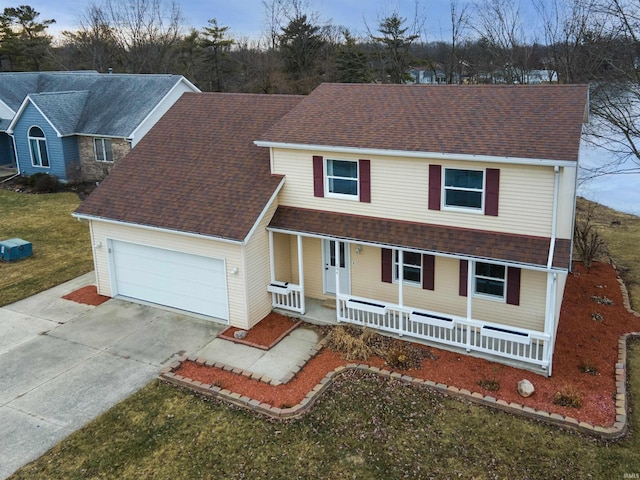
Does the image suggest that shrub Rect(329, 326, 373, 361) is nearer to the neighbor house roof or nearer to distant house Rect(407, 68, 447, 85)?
the neighbor house roof

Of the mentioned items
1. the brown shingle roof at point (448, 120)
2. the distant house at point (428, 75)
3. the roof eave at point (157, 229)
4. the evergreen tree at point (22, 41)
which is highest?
the evergreen tree at point (22, 41)

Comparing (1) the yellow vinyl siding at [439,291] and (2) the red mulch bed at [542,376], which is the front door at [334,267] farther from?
(2) the red mulch bed at [542,376]

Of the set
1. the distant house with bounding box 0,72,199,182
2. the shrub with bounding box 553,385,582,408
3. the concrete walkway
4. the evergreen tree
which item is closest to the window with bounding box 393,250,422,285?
the concrete walkway

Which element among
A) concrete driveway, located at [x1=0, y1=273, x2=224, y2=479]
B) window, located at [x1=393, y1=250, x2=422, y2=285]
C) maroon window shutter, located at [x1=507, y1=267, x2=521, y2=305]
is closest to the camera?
concrete driveway, located at [x1=0, y1=273, x2=224, y2=479]

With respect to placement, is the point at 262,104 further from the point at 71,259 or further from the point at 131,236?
the point at 71,259

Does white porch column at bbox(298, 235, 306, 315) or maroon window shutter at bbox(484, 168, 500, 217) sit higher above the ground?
maroon window shutter at bbox(484, 168, 500, 217)

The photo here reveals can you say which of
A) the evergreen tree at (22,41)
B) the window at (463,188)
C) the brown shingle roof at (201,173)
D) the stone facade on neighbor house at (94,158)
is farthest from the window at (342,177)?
the evergreen tree at (22,41)
